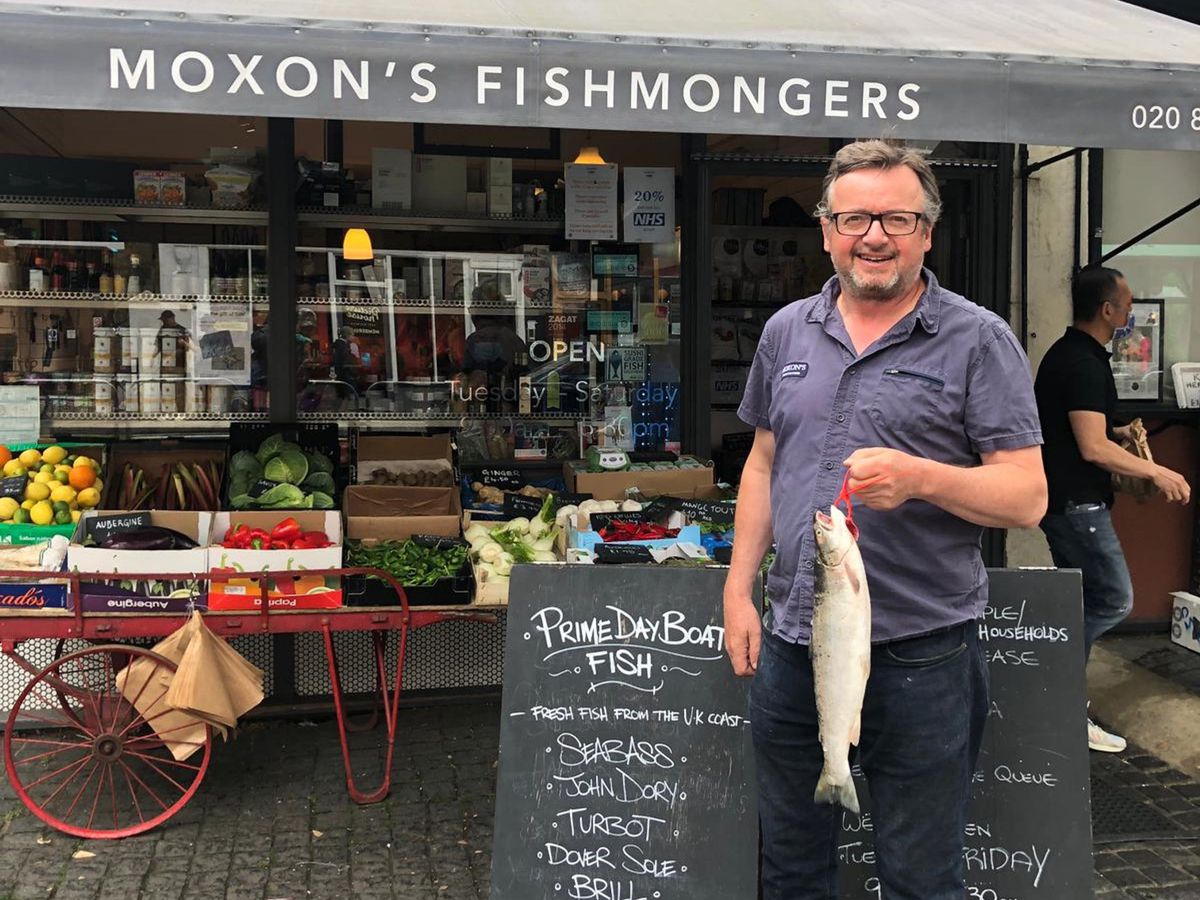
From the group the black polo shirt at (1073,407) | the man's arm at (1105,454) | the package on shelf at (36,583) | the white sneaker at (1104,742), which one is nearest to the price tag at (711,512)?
the black polo shirt at (1073,407)

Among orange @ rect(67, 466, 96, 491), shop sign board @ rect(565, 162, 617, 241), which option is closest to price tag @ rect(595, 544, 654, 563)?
orange @ rect(67, 466, 96, 491)

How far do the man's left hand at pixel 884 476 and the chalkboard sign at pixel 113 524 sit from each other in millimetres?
3173

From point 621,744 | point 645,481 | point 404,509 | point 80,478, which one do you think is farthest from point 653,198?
point 621,744

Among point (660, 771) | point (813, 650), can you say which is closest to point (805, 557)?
point (813, 650)

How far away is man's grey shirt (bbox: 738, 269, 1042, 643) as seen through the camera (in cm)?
241

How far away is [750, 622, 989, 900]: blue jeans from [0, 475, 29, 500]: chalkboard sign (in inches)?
139

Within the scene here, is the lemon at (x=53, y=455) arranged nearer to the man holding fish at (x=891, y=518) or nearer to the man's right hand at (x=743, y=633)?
the man's right hand at (x=743, y=633)

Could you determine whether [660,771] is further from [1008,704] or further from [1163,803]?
[1163,803]

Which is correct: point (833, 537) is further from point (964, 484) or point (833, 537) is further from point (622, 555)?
point (622, 555)

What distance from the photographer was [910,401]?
7.91 feet

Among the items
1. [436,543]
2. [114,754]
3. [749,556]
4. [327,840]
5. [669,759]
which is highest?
[749,556]

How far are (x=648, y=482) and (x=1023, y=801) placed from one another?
2620 mm

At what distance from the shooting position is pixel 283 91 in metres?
3.23

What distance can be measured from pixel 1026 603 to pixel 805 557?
3.68 ft
